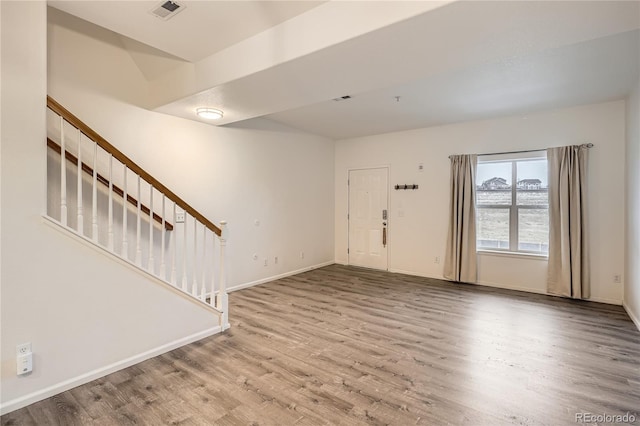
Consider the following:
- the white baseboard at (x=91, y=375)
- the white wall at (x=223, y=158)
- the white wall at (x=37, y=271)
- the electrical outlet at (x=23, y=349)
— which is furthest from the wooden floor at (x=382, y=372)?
the white wall at (x=223, y=158)

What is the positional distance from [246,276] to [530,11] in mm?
4491

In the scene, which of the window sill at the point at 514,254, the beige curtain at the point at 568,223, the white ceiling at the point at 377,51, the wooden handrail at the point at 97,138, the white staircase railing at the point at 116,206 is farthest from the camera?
the window sill at the point at 514,254

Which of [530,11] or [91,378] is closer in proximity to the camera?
[530,11]

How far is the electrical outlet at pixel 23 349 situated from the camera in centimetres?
207

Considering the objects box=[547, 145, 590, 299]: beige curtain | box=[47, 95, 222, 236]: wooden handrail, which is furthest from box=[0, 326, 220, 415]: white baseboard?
box=[547, 145, 590, 299]: beige curtain

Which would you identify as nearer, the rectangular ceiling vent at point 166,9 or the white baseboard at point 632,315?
the rectangular ceiling vent at point 166,9

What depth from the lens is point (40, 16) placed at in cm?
215

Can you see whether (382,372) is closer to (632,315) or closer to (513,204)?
(632,315)

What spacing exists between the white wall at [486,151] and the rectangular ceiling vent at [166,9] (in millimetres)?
4452

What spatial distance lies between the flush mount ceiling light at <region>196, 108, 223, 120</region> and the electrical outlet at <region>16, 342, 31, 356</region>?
2.71m

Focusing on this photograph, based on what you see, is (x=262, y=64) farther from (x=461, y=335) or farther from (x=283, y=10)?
(x=461, y=335)

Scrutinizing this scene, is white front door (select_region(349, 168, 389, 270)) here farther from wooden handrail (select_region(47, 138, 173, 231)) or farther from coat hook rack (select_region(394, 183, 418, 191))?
wooden handrail (select_region(47, 138, 173, 231))

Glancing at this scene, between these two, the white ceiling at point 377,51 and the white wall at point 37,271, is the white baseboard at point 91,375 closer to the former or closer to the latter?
the white wall at point 37,271

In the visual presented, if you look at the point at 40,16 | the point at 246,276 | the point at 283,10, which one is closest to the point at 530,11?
the point at 283,10
